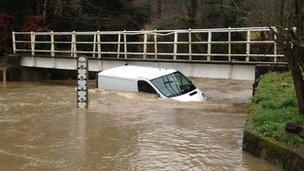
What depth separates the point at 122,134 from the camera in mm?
12141

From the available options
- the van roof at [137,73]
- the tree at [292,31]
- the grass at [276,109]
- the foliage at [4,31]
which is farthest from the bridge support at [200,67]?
the foliage at [4,31]

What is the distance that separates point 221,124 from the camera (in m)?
13.2

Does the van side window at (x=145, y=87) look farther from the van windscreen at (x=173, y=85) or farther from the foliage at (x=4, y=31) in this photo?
the foliage at (x=4, y=31)

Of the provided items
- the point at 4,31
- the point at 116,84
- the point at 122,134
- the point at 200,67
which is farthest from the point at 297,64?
the point at 4,31

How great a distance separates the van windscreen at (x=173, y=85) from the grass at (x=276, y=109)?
2809 millimetres

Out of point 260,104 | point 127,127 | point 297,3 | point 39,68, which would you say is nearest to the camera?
point 297,3

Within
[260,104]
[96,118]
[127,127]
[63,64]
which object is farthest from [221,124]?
[63,64]

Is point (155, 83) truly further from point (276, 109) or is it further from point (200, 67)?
point (276, 109)

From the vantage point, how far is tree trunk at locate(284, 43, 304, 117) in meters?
9.92

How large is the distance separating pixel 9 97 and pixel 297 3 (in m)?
12.2

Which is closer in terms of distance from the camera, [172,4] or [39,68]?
[39,68]

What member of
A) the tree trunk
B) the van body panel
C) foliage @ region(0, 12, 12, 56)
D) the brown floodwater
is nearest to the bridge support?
the brown floodwater

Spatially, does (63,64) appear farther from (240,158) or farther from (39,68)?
(240,158)

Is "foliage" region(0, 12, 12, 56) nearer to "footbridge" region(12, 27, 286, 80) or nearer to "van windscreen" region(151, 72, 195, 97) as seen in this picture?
"footbridge" region(12, 27, 286, 80)
